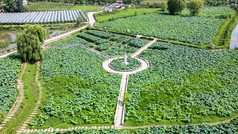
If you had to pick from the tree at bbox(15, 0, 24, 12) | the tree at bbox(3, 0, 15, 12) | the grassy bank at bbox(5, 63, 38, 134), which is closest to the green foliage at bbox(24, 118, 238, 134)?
the grassy bank at bbox(5, 63, 38, 134)

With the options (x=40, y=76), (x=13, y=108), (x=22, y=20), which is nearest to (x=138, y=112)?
(x=13, y=108)

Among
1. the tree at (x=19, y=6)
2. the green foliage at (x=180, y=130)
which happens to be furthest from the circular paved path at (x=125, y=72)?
the tree at (x=19, y=6)

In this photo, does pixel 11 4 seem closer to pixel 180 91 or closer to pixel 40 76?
pixel 40 76

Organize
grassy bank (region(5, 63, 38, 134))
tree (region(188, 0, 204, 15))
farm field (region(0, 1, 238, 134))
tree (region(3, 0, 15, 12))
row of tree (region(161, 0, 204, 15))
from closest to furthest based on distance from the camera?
grassy bank (region(5, 63, 38, 134))
farm field (region(0, 1, 238, 134))
tree (region(188, 0, 204, 15))
row of tree (region(161, 0, 204, 15))
tree (region(3, 0, 15, 12))

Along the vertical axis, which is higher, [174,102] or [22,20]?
[22,20]

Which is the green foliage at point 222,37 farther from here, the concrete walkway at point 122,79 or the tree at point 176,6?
the tree at point 176,6

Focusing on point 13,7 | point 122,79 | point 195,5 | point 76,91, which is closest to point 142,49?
point 122,79

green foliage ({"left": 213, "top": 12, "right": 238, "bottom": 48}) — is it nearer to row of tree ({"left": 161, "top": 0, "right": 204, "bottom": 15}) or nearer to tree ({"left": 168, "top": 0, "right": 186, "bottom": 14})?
row of tree ({"left": 161, "top": 0, "right": 204, "bottom": 15})
